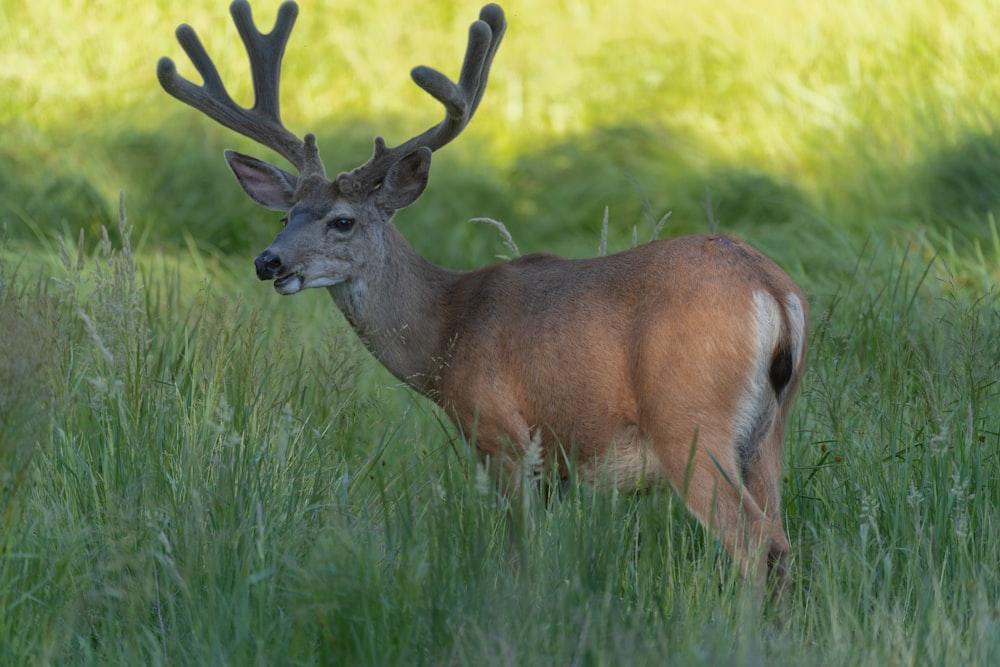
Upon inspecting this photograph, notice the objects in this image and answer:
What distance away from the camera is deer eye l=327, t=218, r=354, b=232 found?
4984 mm

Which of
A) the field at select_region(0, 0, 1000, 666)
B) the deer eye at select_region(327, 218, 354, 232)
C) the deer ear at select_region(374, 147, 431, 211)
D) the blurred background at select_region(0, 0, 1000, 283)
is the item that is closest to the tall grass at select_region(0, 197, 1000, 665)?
the field at select_region(0, 0, 1000, 666)

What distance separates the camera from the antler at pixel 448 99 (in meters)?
5.03

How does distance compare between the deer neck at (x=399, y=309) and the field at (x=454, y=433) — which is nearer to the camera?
the field at (x=454, y=433)

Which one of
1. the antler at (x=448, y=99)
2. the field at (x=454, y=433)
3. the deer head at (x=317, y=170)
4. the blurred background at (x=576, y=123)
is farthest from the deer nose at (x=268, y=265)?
the blurred background at (x=576, y=123)

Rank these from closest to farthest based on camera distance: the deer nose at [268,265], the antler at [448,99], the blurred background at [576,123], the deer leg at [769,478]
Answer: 1. the deer leg at [769,478]
2. the deer nose at [268,265]
3. the antler at [448,99]
4. the blurred background at [576,123]

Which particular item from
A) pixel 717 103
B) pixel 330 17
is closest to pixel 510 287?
pixel 717 103

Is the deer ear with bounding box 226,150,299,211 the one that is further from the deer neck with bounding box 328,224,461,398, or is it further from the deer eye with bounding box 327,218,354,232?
the deer neck with bounding box 328,224,461,398

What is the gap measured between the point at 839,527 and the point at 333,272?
1.90 metres

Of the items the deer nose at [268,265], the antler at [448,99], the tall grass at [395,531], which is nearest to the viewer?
the tall grass at [395,531]

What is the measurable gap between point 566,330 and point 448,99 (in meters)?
1.11

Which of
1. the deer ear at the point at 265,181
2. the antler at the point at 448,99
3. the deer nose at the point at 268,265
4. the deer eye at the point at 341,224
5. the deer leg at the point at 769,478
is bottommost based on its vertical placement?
the deer leg at the point at 769,478

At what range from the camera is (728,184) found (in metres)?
8.64

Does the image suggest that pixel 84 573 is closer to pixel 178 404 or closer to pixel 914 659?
pixel 178 404

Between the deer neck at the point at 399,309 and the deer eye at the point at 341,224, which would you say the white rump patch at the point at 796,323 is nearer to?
the deer neck at the point at 399,309
